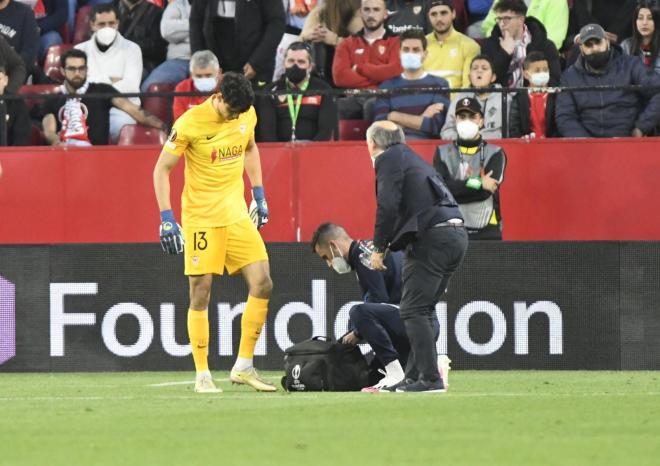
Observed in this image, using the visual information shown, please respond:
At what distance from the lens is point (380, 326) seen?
1266 centimetres

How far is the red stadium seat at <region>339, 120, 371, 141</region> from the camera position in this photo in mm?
17219

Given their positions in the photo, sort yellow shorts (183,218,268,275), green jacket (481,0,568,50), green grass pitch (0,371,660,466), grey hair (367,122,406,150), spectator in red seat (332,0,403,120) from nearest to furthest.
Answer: green grass pitch (0,371,660,466) → grey hair (367,122,406,150) → yellow shorts (183,218,268,275) → spectator in red seat (332,0,403,120) → green jacket (481,0,568,50)

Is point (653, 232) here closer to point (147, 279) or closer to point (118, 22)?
point (147, 279)

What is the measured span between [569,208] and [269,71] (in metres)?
3.67

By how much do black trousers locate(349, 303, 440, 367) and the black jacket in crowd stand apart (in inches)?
177

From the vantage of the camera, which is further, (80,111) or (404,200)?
(80,111)

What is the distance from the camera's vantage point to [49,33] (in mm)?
19906

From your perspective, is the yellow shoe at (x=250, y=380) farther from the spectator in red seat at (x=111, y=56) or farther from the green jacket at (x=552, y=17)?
the green jacket at (x=552, y=17)

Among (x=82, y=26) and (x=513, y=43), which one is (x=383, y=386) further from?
(x=82, y=26)

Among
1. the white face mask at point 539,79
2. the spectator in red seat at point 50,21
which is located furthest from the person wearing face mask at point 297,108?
the spectator in red seat at point 50,21

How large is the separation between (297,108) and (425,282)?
5.53 meters

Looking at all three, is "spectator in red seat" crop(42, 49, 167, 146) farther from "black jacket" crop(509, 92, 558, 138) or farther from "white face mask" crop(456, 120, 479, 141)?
"black jacket" crop(509, 92, 558, 138)

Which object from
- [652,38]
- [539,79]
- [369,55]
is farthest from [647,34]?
[369,55]

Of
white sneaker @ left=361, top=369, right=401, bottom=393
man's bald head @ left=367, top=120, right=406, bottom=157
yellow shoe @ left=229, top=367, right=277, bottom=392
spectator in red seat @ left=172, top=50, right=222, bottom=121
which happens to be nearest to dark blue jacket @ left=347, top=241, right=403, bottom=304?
white sneaker @ left=361, top=369, right=401, bottom=393
